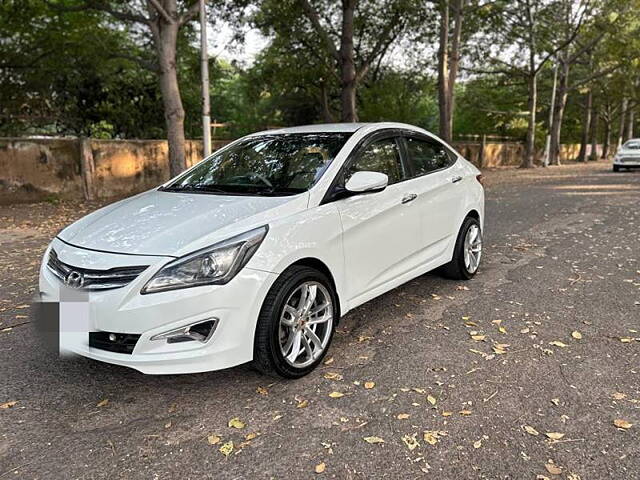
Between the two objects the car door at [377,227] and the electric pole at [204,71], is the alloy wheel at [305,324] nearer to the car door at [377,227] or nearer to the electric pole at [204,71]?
the car door at [377,227]

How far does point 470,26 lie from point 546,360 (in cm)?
1989

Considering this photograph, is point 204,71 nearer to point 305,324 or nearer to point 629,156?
point 305,324

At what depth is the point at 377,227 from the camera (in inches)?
155

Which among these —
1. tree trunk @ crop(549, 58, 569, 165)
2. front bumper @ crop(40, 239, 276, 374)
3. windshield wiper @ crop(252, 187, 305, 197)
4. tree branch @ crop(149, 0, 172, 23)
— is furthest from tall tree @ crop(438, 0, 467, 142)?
front bumper @ crop(40, 239, 276, 374)

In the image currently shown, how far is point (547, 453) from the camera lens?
2564 millimetres

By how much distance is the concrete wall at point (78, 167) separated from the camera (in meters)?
11.1

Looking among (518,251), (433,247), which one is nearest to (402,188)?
(433,247)

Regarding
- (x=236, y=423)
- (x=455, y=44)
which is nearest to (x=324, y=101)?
(x=455, y=44)

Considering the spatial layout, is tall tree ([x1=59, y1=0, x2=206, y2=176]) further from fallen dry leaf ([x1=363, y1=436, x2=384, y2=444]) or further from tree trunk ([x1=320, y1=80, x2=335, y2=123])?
tree trunk ([x1=320, y1=80, x2=335, y2=123])

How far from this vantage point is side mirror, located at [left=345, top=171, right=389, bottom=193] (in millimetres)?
3607

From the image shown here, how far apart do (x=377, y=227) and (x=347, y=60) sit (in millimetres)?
12031

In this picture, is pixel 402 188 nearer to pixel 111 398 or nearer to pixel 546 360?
pixel 546 360

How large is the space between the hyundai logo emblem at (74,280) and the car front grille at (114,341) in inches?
11.3

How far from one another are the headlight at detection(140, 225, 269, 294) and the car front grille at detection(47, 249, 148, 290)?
120 millimetres
